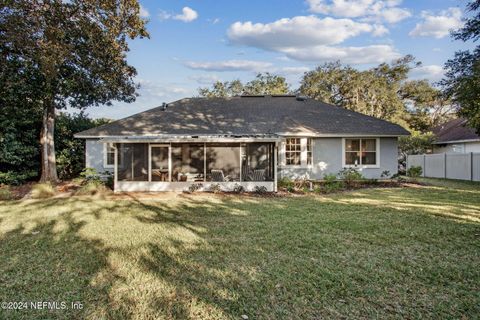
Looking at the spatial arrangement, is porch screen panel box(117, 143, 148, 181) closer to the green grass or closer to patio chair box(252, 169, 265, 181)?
the green grass

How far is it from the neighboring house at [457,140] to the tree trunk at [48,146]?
81.3 feet

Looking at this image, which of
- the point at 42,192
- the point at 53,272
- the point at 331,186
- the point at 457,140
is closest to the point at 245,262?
the point at 53,272

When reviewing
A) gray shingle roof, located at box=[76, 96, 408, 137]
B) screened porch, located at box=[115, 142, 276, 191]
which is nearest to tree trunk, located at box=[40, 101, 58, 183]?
gray shingle roof, located at box=[76, 96, 408, 137]

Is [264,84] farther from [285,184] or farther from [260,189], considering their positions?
[260,189]

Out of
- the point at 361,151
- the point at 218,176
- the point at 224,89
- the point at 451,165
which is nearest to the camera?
the point at 218,176

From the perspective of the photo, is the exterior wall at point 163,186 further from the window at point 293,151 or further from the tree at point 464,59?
the tree at point 464,59

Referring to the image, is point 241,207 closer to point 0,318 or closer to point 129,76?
point 0,318

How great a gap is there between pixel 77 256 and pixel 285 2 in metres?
16.6

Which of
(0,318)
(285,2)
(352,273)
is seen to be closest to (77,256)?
(0,318)

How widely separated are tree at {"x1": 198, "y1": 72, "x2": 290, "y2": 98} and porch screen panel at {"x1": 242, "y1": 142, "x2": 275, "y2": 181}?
74.7 feet

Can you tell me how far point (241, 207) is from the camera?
10.3 meters

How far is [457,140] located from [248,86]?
21.9m

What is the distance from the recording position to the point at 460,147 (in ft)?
80.3

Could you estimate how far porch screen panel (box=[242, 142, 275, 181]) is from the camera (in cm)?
1449
